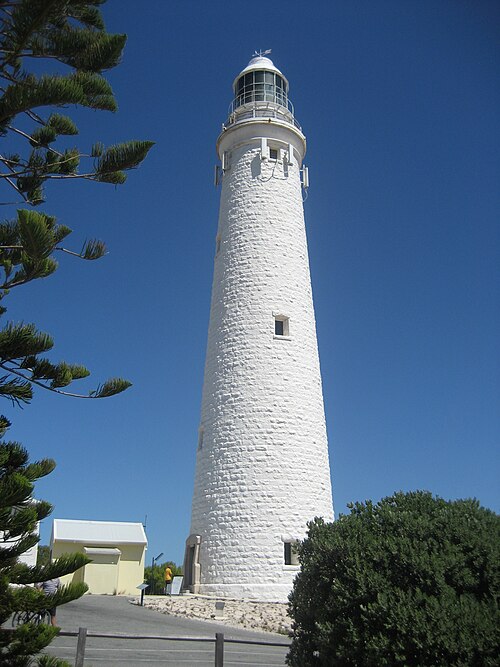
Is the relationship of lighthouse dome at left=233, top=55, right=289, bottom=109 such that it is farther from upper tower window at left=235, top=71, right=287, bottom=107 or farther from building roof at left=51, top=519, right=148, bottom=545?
building roof at left=51, top=519, right=148, bottom=545

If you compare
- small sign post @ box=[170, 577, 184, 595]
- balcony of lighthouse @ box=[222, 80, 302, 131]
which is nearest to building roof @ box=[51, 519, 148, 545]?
small sign post @ box=[170, 577, 184, 595]

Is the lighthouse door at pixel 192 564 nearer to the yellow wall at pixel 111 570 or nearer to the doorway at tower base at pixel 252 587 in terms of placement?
the doorway at tower base at pixel 252 587

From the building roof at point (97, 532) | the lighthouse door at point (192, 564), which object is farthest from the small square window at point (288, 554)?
the building roof at point (97, 532)

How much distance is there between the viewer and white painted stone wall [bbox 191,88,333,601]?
16.8 m

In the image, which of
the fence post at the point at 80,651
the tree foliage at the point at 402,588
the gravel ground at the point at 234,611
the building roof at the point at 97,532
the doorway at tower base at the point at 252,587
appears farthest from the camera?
the building roof at the point at 97,532

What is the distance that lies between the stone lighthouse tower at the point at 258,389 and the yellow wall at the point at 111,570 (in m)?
6.54

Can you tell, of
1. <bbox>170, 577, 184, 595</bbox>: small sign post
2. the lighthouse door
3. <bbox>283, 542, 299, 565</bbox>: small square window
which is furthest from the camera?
<bbox>170, 577, 184, 595</bbox>: small sign post

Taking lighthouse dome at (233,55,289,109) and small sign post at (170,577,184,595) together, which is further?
lighthouse dome at (233,55,289,109)

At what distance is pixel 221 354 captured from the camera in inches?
741

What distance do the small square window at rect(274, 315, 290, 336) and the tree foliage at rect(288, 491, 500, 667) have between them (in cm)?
1087

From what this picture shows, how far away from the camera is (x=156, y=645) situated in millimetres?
10930

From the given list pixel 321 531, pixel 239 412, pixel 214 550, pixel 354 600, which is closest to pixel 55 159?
pixel 321 531

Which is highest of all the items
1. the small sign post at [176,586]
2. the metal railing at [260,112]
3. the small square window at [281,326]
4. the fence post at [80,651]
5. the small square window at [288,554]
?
the metal railing at [260,112]

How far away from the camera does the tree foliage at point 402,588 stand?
20.8 feet
